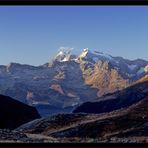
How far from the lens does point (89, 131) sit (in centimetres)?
4481

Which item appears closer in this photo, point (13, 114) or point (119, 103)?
point (13, 114)

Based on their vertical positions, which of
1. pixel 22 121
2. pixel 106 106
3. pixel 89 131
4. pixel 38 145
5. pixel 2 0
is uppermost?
pixel 2 0

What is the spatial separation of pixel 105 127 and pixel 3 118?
1307 inches

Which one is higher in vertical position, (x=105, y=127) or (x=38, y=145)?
(x=38, y=145)

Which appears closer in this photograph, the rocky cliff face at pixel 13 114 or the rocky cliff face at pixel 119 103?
the rocky cliff face at pixel 13 114

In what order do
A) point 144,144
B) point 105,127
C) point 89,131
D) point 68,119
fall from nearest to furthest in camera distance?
point 144,144 → point 89,131 → point 105,127 → point 68,119

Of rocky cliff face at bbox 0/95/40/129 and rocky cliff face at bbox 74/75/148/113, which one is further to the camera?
rocky cliff face at bbox 74/75/148/113

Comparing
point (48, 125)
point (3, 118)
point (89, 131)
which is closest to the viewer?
point (89, 131)

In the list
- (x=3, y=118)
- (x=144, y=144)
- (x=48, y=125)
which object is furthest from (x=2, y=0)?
(x=3, y=118)

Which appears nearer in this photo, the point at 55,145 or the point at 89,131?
the point at 55,145

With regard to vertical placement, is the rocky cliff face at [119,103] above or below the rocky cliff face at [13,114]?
below

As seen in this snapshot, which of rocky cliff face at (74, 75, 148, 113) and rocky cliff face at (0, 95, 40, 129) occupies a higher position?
rocky cliff face at (0, 95, 40, 129)

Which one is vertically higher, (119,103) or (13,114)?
(13,114)

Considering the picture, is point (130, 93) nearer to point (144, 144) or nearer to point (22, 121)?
point (22, 121)
